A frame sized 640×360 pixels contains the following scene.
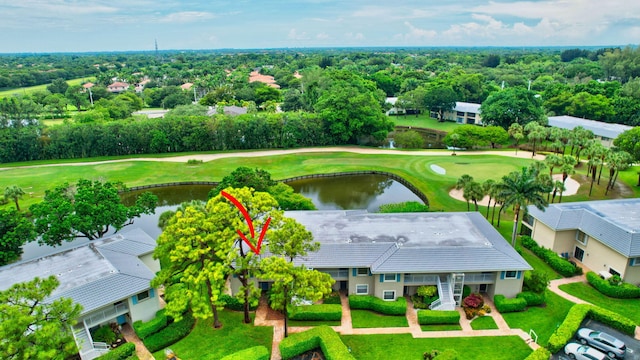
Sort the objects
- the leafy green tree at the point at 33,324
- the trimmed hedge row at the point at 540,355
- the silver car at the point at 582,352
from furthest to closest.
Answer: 1. the silver car at the point at 582,352
2. the trimmed hedge row at the point at 540,355
3. the leafy green tree at the point at 33,324

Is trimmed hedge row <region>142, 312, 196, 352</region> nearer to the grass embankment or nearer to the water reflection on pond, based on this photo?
the water reflection on pond

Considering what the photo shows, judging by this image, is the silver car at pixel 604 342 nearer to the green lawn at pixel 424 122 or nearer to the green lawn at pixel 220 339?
the green lawn at pixel 220 339

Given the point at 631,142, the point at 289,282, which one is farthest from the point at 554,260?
the point at 631,142

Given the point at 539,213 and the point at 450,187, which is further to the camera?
the point at 450,187

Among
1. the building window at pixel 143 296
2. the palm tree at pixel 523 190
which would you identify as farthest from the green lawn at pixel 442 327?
the building window at pixel 143 296

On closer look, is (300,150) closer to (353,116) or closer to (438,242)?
(353,116)

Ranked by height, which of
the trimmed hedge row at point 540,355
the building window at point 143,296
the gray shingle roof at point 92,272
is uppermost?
the gray shingle roof at point 92,272

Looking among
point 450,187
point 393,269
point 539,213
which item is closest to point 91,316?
point 393,269
